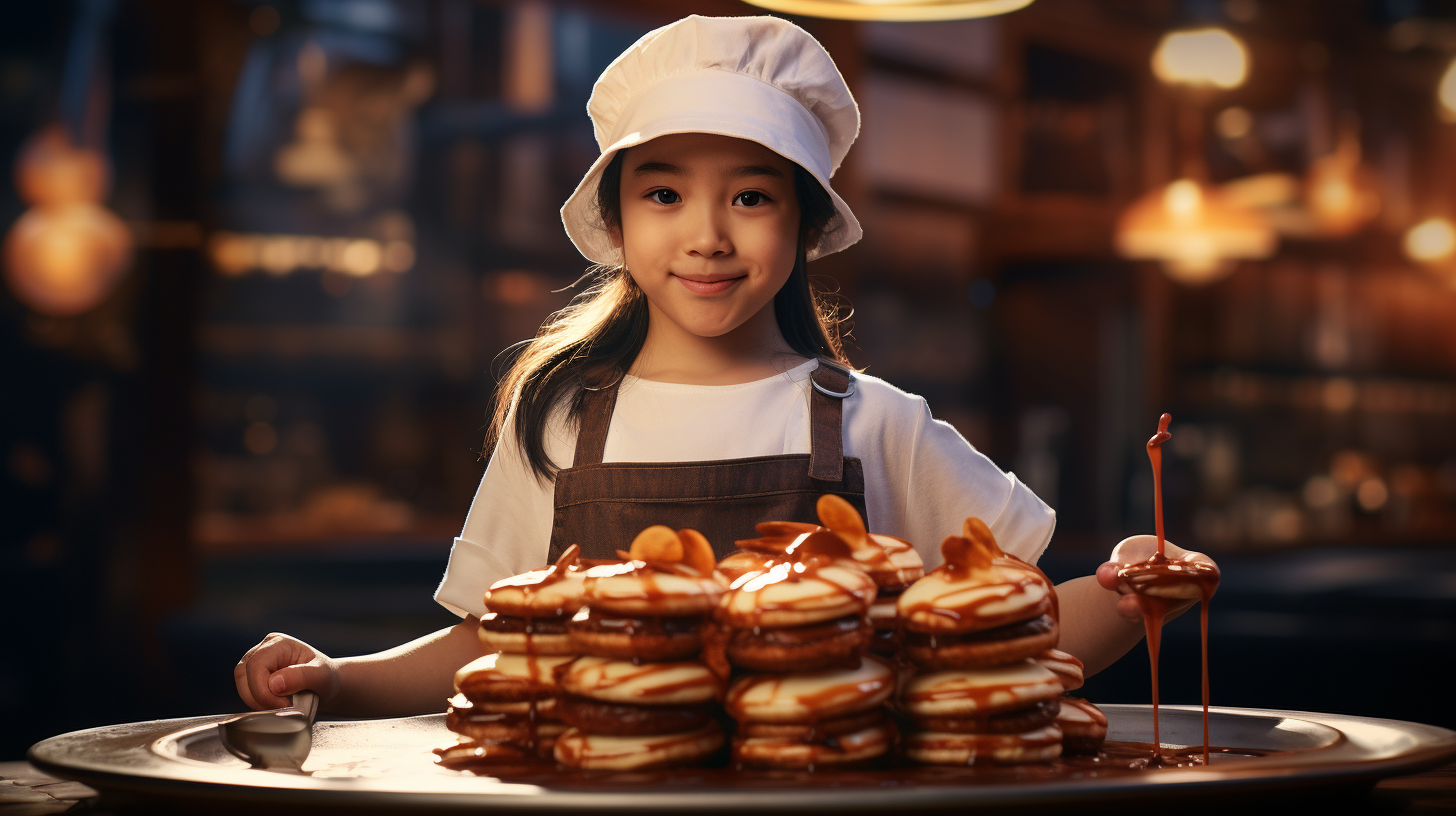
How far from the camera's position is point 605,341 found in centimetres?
153

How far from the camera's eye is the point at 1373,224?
6863 mm

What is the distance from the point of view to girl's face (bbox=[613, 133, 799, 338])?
1273 millimetres

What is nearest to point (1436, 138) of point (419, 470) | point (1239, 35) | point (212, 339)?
point (1239, 35)


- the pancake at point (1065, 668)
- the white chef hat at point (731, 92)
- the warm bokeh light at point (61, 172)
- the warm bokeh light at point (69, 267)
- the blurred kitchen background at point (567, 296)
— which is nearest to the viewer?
the pancake at point (1065, 668)

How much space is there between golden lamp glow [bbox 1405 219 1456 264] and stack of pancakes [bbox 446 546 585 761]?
7.18m

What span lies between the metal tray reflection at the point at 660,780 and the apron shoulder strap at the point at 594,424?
41 cm

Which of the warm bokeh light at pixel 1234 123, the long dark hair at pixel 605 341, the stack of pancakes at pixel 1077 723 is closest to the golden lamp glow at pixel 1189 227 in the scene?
the warm bokeh light at pixel 1234 123

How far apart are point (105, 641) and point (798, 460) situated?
318 centimetres

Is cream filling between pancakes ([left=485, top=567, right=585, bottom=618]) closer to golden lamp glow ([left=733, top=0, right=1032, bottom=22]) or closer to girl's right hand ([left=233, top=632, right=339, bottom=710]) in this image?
girl's right hand ([left=233, top=632, right=339, bottom=710])

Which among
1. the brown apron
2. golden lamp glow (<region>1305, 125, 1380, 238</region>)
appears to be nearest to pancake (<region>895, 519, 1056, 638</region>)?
the brown apron

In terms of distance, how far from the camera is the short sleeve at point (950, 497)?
140 cm

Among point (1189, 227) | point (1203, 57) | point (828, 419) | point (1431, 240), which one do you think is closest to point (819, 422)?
point (828, 419)

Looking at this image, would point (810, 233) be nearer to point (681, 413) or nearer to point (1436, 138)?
point (681, 413)

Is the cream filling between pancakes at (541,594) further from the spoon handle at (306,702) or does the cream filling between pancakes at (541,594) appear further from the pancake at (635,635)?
the spoon handle at (306,702)
